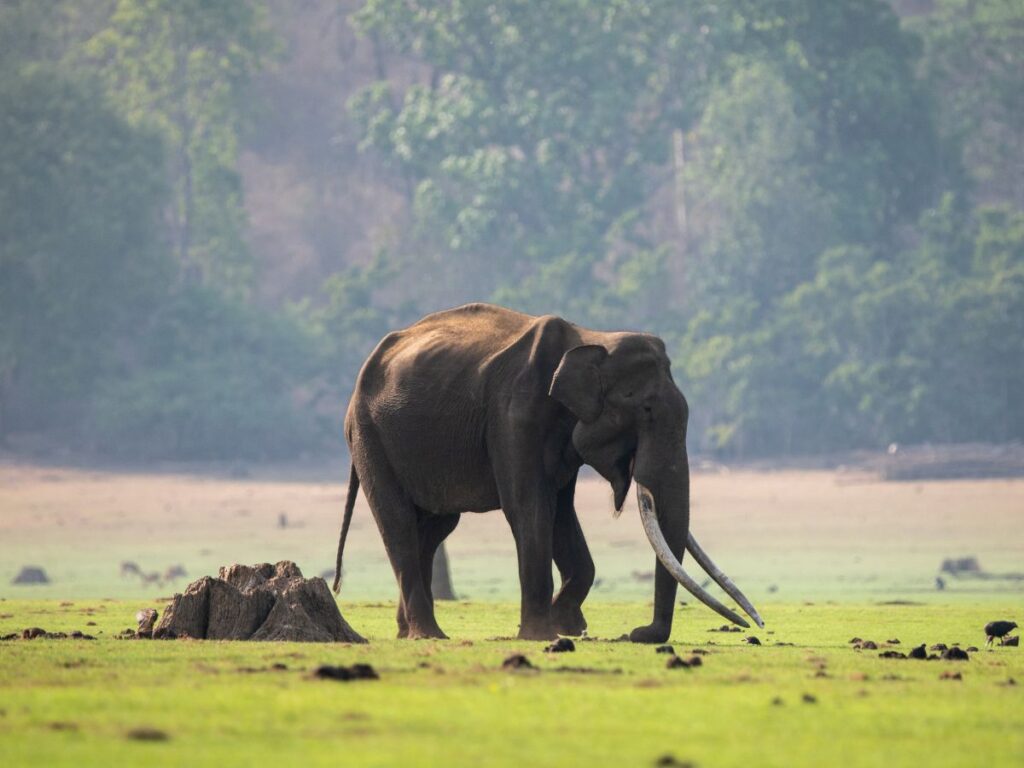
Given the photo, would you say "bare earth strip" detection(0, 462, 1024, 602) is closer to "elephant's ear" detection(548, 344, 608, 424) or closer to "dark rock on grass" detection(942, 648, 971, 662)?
"elephant's ear" detection(548, 344, 608, 424)

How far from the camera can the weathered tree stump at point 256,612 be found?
1398 centimetres

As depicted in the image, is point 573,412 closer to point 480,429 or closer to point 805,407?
point 480,429

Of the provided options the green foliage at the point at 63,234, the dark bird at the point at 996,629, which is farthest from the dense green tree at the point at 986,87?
the dark bird at the point at 996,629

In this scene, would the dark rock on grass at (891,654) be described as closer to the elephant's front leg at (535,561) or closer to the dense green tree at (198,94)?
the elephant's front leg at (535,561)

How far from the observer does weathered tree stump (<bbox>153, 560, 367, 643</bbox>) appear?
14.0 meters

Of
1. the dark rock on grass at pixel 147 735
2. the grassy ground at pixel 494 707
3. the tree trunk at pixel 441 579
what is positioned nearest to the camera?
the grassy ground at pixel 494 707

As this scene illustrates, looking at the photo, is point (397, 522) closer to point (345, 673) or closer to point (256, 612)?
point (256, 612)

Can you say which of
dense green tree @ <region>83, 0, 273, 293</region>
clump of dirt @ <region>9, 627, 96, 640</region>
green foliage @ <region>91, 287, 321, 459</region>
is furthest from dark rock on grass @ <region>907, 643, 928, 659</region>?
dense green tree @ <region>83, 0, 273, 293</region>

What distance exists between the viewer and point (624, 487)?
15227 millimetres

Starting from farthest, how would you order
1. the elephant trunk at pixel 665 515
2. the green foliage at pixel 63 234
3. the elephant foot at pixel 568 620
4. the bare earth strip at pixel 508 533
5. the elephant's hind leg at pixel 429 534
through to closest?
1. the green foliage at pixel 63 234
2. the bare earth strip at pixel 508 533
3. the elephant's hind leg at pixel 429 534
4. the elephant foot at pixel 568 620
5. the elephant trunk at pixel 665 515

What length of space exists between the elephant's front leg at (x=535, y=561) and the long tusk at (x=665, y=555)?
724 millimetres

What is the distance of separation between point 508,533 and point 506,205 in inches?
1282

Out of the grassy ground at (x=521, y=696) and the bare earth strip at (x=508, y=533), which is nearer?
the grassy ground at (x=521, y=696)

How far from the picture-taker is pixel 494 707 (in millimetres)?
10039
